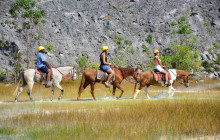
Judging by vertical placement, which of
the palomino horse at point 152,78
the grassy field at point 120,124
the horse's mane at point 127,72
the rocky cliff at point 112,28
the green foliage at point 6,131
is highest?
the rocky cliff at point 112,28

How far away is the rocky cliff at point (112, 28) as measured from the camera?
6798 centimetres

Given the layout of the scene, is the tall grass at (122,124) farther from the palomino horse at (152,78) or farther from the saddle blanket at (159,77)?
the saddle blanket at (159,77)

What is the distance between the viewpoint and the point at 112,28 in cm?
8106

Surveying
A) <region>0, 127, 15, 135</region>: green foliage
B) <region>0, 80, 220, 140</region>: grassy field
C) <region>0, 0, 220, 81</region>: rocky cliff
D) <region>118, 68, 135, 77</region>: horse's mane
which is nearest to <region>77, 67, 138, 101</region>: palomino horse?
<region>118, 68, 135, 77</region>: horse's mane

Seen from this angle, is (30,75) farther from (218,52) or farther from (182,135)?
(218,52)

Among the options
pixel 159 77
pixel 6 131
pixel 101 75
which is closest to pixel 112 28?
pixel 159 77

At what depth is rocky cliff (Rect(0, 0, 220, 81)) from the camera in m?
68.0

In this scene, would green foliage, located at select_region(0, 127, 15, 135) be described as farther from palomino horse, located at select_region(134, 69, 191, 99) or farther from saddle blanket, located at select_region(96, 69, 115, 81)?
palomino horse, located at select_region(134, 69, 191, 99)

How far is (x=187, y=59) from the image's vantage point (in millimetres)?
44188

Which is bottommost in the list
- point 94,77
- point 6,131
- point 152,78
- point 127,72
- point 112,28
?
point 6,131

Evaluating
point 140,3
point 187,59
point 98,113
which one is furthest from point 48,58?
point 98,113

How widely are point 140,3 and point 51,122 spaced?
8689cm

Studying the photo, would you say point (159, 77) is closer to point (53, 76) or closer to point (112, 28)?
point (53, 76)

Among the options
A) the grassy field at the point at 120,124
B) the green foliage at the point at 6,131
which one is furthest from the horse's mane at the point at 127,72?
the green foliage at the point at 6,131
